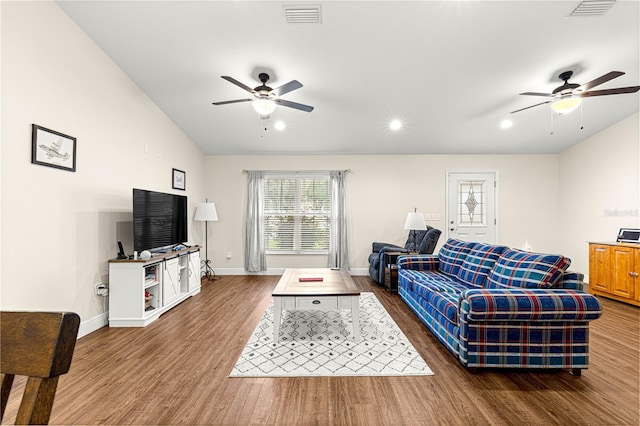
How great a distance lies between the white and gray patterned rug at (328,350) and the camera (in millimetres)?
2297

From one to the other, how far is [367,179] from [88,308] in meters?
4.91

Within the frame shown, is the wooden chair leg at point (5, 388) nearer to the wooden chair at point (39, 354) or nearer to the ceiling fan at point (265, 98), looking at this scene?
the wooden chair at point (39, 354)

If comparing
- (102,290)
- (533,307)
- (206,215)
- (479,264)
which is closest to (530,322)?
(533,307)

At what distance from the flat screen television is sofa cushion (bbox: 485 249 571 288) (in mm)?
3917

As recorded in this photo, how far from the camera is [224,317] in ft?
11.7

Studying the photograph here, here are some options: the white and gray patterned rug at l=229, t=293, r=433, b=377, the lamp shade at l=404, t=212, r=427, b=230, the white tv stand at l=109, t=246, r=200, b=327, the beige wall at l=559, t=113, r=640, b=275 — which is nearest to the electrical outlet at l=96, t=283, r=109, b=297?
the white tv stand at l=109, t=246, r=200, b=327

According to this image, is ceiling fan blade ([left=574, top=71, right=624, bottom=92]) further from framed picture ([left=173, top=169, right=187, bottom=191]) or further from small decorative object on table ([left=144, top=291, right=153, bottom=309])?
framed picture ([left=173, top=169, right=187, bottom=191])

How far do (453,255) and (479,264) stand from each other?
1.84 feet

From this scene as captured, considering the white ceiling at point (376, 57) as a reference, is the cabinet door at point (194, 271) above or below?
below

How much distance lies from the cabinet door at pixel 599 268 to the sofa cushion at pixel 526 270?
107 inches

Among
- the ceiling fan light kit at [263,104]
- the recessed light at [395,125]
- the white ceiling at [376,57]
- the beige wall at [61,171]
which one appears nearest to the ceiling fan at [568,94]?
the white ceiling at [376,57]

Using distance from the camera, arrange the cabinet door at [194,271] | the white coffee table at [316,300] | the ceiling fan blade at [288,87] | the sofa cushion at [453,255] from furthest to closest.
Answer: the cabinet door at [194,271], the sofa cushion at [453,255], the ceiling fan blade at [288,87], the white coffee table at [316,300]

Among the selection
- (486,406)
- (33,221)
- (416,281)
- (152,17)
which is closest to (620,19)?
(416,281)

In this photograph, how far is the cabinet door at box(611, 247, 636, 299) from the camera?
3951 millimetres
